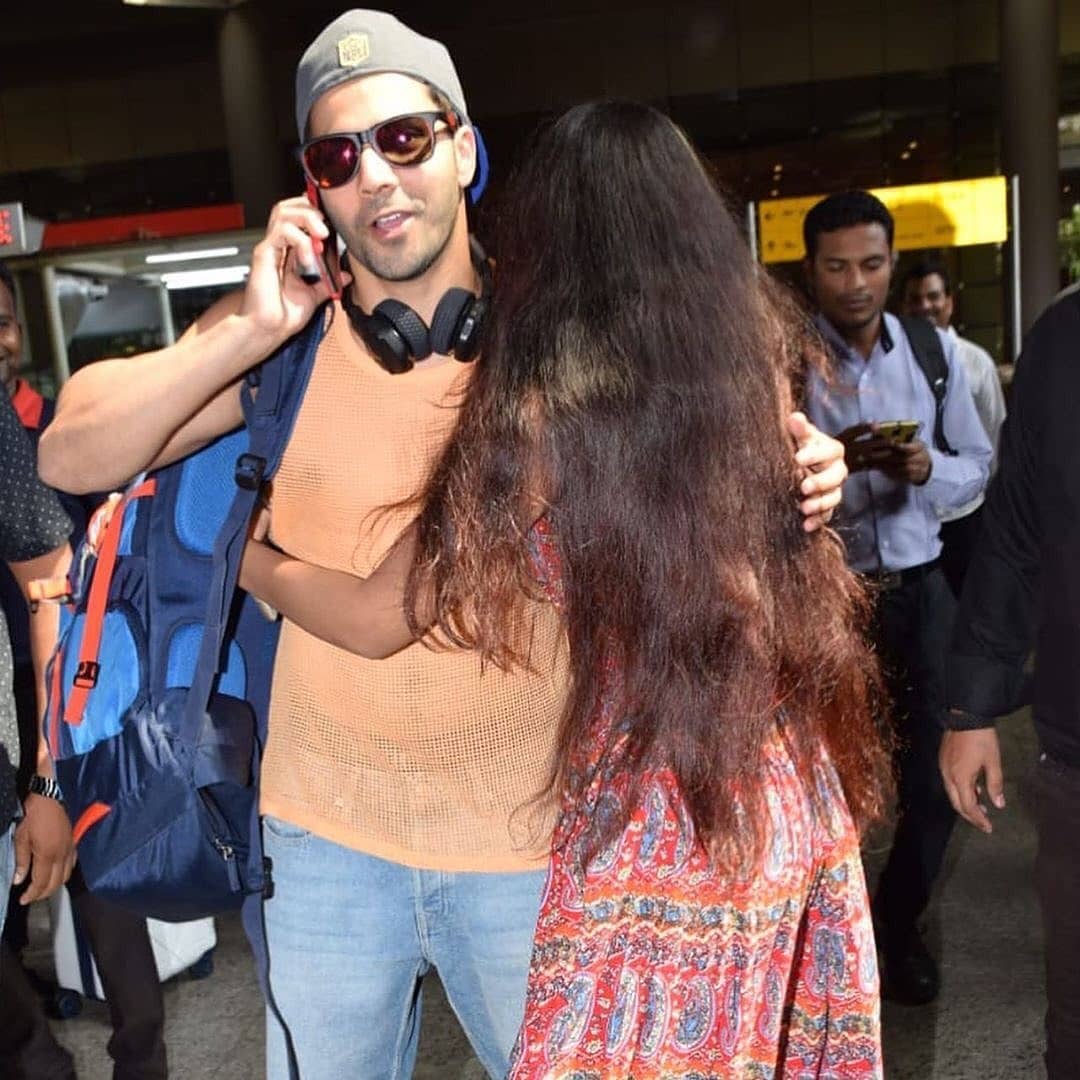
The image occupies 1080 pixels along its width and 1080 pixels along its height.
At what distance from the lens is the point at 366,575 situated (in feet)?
5.78

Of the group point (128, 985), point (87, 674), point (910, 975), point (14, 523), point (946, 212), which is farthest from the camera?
point (946, 212)

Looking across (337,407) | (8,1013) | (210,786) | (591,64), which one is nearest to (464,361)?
(337,407)

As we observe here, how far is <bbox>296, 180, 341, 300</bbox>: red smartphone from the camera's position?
174cm

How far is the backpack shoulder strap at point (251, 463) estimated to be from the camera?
5.72 ft

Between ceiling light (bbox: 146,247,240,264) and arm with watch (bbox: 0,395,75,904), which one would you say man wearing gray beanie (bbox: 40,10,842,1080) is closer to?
arm with watch (bbox: 0,395,75,904)

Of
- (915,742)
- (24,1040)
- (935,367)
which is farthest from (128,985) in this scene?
(935,367)

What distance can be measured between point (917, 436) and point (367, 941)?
248 cm

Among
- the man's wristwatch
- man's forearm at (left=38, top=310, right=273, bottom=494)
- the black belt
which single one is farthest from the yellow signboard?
man's forearm at (left=38, top=310, right=273, bottom=494)

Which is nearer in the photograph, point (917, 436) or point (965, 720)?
point (965, 720)

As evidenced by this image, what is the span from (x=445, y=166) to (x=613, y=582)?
784 mm

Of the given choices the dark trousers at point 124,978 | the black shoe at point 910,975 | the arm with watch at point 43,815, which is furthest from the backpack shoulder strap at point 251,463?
the black shoe at point 910,975

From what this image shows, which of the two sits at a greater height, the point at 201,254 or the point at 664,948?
the point at 201,254

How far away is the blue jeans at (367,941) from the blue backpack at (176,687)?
2.9 inches

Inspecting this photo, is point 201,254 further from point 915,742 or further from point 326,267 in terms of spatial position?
point 326,267
